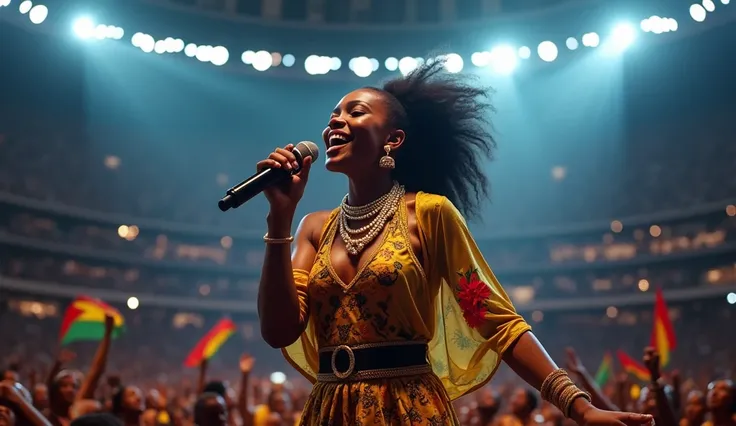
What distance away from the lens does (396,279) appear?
2.43 meters

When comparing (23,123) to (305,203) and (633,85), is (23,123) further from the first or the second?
(633,85)

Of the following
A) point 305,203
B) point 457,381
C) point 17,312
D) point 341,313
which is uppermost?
point 305,203

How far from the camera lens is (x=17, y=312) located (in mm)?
26312

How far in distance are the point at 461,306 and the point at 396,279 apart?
21cm

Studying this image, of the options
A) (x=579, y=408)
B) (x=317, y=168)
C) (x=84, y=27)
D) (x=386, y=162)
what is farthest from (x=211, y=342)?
(x=317, y=168)

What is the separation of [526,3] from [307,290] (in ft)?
79.2

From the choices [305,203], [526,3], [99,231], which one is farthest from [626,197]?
[99,231]

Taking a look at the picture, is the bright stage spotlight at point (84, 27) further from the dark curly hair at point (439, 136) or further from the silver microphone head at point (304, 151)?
the silver microphone head at point (304, 151)

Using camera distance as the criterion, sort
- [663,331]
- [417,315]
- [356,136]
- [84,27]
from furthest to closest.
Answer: [84,27]
[663,331]
[356,136]
[417,315]

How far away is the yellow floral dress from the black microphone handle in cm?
38

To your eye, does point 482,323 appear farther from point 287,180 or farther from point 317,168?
point 317,168

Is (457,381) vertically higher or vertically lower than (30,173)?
lower

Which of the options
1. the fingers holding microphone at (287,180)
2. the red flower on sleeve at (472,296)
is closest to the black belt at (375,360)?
the red flower on sleeve at (472,296)

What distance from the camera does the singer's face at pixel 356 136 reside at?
260 centimetres
